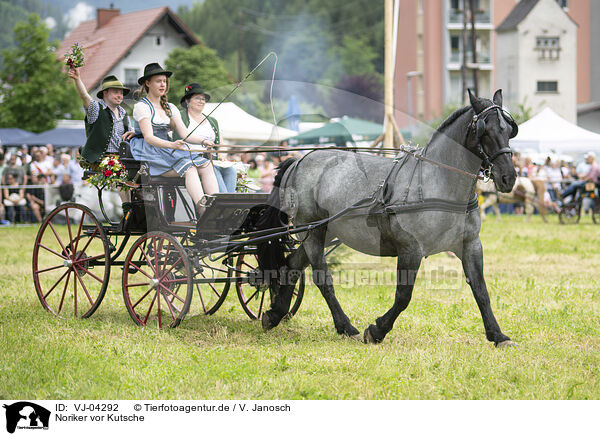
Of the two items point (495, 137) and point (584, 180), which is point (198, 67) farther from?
point (495, 137)

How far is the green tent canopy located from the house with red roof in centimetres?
3313

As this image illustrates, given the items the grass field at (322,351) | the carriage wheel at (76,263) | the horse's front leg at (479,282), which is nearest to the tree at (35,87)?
the grass field at (322,351)

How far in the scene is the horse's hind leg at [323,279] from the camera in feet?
22.2

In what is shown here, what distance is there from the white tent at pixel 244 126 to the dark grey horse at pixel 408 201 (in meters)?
0.43

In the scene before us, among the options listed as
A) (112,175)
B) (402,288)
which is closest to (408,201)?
(402,288)

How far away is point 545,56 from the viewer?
161 ft

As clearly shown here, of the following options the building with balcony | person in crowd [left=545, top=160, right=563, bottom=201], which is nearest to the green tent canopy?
person in crowd [left=545, top=160, right=563, bottom=201]

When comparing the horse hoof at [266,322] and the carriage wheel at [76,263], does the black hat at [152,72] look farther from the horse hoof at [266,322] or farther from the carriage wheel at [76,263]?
the horse hoof at [266,322]

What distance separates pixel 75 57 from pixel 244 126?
1680mm

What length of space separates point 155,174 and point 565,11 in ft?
157

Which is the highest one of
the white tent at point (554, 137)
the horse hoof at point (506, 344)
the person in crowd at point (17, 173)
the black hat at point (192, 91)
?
the black hat at point (192, 91)

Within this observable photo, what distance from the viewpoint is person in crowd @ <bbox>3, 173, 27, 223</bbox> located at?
1873 cm
